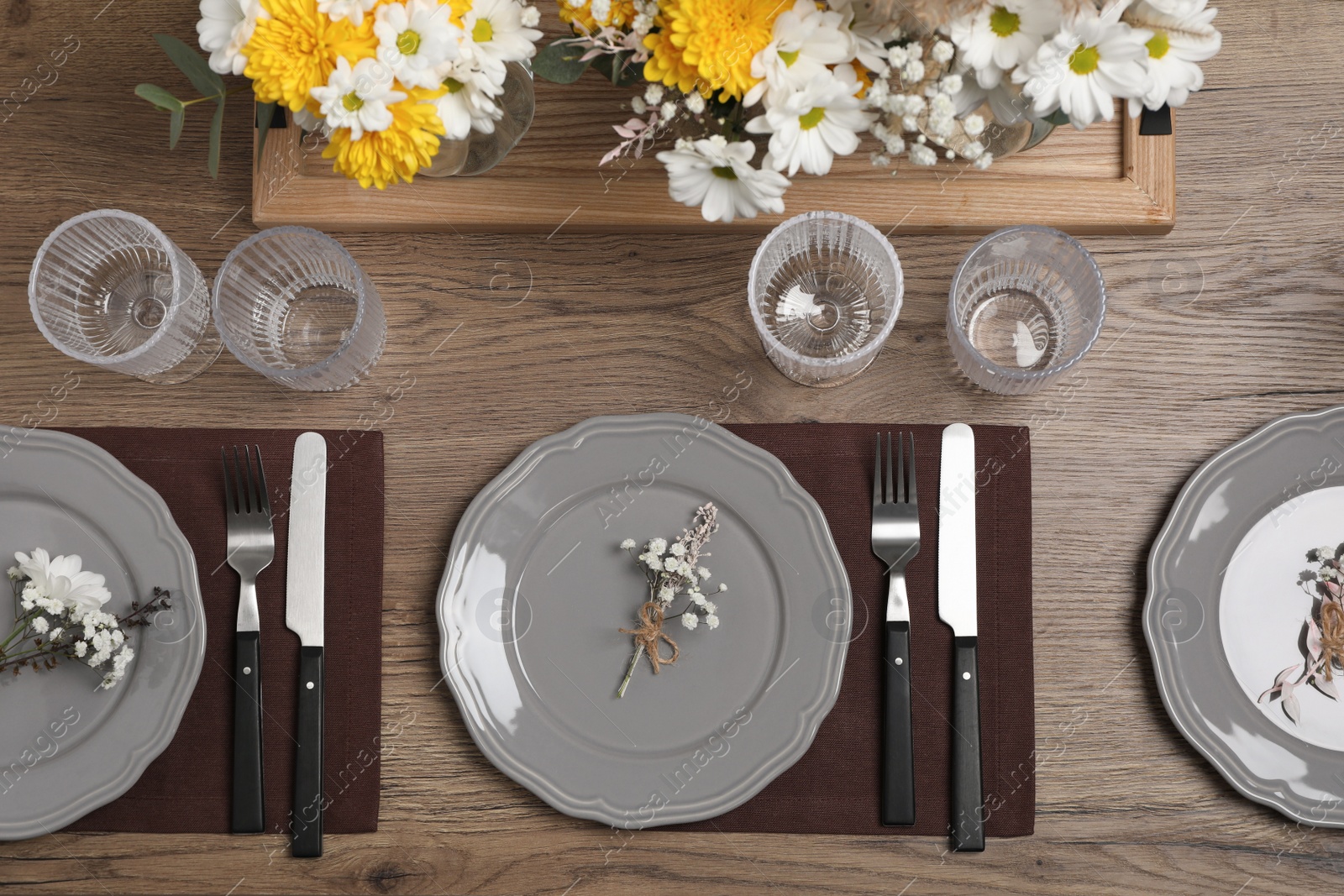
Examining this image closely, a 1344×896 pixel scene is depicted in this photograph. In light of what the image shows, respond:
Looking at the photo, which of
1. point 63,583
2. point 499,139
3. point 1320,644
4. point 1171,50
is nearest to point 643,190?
point 499,139

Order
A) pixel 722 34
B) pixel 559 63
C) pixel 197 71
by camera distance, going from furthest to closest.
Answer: pixel 197 71 → pixel 559 63 → pixel 722 34

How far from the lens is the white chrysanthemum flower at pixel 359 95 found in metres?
0.65

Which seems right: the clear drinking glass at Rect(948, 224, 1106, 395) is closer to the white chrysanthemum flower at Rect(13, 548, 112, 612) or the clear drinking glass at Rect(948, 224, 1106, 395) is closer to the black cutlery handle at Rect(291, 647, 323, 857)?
the black cutlery handle at Rect(291, 647, 323, 857)

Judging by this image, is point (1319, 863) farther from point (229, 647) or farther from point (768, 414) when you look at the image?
point (229, 647)

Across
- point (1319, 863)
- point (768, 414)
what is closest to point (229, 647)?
point (768, 414)

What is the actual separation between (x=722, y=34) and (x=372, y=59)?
0.85 ft

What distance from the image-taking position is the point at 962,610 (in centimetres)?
92

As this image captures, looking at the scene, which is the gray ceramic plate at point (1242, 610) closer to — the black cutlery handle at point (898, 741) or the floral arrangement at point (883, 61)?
the black cutlery handle at point (898, 741)

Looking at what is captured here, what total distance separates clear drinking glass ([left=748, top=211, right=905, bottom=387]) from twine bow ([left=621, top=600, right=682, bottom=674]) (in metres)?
0.29

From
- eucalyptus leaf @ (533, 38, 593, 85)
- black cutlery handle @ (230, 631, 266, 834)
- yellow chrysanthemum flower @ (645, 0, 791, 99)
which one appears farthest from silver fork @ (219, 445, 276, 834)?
yellow chrysanthemum flower @ (645, 0, 791, 99)

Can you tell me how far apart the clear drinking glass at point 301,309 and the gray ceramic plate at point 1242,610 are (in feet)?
2.80

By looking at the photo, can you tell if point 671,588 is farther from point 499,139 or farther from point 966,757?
point 499,139

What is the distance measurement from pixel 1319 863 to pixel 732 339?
812mm

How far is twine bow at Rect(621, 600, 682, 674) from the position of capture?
3.01ft
